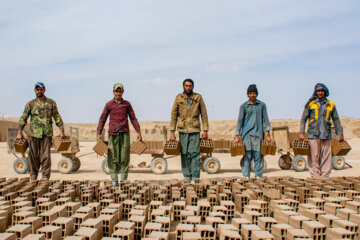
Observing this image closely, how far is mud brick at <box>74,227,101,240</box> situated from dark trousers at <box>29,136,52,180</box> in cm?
333

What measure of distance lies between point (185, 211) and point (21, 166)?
684 cm

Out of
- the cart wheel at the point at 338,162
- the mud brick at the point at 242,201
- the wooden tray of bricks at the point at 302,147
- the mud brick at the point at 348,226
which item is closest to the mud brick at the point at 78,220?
the mud brick at the point at 242,201

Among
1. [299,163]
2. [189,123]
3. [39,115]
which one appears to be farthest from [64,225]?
[299,163]

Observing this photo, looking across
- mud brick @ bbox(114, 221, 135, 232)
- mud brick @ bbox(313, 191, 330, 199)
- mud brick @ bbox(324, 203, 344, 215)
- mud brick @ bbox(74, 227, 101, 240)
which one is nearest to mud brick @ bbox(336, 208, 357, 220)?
mud brick @ bbox(324, 203, 344, 215)

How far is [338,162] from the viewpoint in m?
9.55

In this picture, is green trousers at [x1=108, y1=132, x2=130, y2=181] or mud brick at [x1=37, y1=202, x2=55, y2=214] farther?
green trousers at [x1=108, y1=132, x2=130, y2=181]

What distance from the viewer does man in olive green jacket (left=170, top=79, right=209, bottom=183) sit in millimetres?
5727

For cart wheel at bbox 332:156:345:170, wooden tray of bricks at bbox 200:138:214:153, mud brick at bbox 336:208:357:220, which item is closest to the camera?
mud brick at bbox 336:208:357:220

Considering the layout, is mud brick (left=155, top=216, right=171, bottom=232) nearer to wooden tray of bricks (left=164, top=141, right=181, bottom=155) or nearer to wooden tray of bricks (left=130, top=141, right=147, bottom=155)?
wooden tray of bricks (left=164, top=141, right=181, bottom=155)

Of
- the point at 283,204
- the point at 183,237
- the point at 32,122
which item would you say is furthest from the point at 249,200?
the point at 32,122

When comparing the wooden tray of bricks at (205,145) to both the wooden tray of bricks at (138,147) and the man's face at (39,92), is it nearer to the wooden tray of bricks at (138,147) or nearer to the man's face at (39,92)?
the wooden tray of bricks at (138,147)

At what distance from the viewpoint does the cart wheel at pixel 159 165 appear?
8445mm

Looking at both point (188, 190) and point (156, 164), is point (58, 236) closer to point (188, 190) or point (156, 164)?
point (188, 190)

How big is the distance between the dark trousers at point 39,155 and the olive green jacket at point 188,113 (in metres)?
2.23
